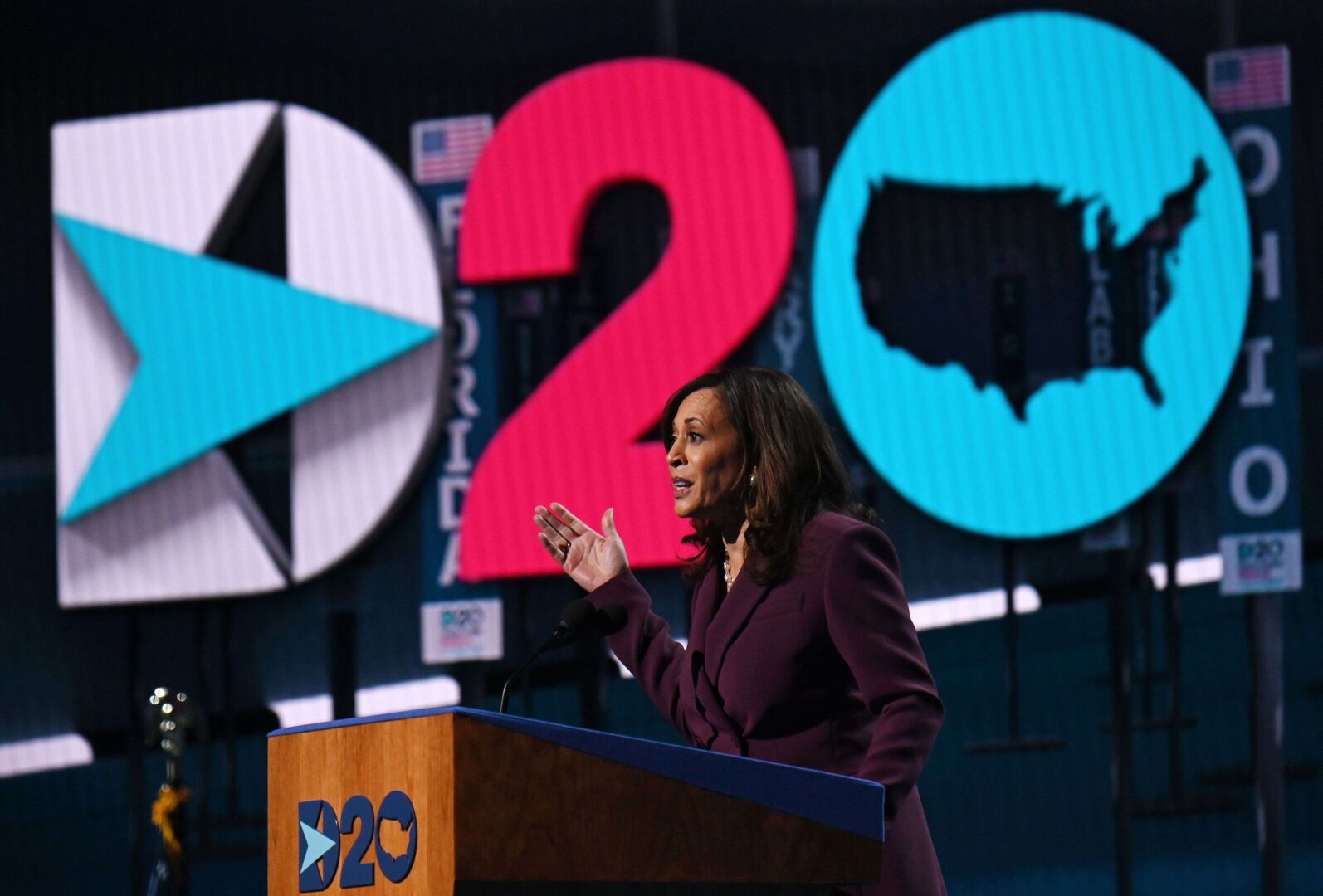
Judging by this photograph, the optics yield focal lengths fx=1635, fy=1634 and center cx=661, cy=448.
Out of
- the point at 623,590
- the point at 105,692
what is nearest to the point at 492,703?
the point at 105,692

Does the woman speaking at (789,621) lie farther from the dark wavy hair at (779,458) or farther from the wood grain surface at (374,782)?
the wood grain surface at (374,782)

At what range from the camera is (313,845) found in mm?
1309

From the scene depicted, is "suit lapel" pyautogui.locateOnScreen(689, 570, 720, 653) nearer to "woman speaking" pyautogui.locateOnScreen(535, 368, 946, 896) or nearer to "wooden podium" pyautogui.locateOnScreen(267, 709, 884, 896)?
"woman speaking" pyautogui.locateOnScreen(535, 368, 946, 896)

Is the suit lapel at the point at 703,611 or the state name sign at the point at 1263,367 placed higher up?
the state name sign at the point at 1263,367

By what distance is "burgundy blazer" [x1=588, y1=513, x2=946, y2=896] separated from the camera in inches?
55.5

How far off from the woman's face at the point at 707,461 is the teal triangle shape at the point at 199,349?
3.29 m

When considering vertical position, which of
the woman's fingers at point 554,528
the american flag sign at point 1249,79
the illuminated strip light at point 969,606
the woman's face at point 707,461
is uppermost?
the american flag sign at point 1249,79

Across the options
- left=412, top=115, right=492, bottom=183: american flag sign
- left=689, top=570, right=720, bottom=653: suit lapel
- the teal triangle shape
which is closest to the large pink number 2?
left=412, top=115, right=492, bottom=183: american flag sign

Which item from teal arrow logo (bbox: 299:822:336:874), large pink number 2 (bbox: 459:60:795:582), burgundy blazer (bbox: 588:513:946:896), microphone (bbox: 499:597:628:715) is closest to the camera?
teal arrow logo (bbox: 299:822:336:874)

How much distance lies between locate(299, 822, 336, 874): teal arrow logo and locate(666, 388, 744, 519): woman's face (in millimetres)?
471

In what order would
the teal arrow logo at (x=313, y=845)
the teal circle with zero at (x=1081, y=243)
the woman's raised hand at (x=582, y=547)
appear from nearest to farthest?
1. the teal arrow logo at (x=313, y=845)
2. the woman's raised hand at (x=582, y=547)
3. the teal circle with zero at (x=1081, y=243)

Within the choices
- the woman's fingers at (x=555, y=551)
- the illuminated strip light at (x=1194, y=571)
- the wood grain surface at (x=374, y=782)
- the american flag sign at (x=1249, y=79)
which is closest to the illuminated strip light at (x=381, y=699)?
the illuminated strip light at (x=1194, y=571)

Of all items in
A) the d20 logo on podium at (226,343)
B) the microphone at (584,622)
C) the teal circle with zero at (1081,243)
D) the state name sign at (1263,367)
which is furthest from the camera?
the d20 logo on podium at (226,343)

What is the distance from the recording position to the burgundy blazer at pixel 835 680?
1410mm
